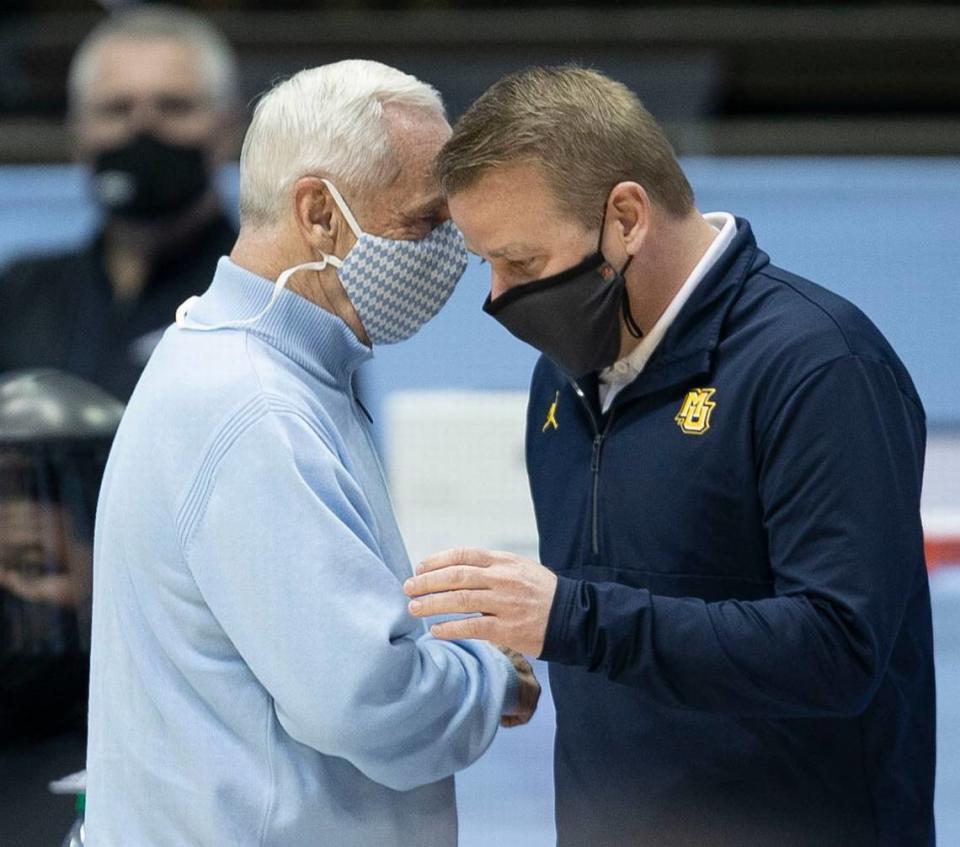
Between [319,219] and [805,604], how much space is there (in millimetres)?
613

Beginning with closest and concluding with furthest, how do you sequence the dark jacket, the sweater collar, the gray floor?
the sweater collar, the gray floor, the dark jacket

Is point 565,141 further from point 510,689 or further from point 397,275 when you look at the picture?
point 510,689

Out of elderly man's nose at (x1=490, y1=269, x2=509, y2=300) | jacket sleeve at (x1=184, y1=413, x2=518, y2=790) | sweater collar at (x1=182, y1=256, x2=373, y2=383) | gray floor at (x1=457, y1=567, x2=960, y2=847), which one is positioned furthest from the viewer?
gray floor at (x1=457, y1=567, x2=960, y2=847)

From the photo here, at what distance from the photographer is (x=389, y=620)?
4.43 feet

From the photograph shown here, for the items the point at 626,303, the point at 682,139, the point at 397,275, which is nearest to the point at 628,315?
the point at 626,303

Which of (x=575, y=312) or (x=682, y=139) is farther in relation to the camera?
(x=682, y=139)

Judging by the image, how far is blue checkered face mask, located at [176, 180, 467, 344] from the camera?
1472 mm

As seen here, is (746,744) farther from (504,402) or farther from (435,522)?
(435,522)

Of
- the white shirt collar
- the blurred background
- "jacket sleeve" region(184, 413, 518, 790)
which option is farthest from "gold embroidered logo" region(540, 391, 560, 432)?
the blurred background

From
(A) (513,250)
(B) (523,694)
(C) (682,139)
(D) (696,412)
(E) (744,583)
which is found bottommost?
(C) (682,139)

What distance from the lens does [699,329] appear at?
5.00ft

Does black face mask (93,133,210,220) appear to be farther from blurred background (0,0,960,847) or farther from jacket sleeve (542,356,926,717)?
jacket sleeve (542,356,926,717)

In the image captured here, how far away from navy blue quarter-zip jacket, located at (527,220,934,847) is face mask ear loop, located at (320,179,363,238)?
0.34 m

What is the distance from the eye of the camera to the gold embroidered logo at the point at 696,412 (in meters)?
1.48
